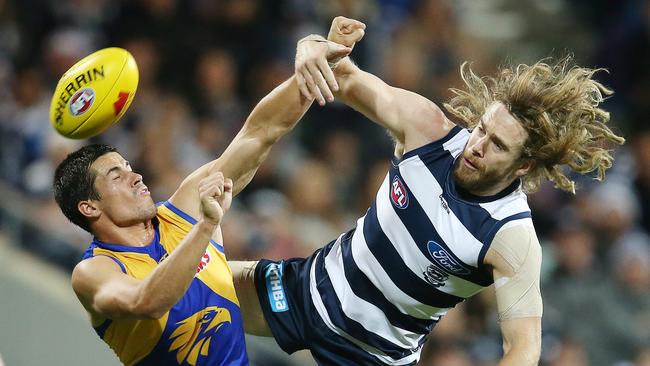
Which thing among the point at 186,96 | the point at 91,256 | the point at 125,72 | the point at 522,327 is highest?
the point at 186,96

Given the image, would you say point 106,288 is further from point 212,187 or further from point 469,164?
point 469,164

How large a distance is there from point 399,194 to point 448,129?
33cm

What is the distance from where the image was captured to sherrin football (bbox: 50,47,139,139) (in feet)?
15.6

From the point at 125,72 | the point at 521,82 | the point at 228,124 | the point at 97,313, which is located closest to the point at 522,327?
the point at 521,82

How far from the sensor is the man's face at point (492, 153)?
4379 mm

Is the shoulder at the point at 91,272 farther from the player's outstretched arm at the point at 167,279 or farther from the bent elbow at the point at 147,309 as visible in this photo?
the bent elbow at the point at 147,309

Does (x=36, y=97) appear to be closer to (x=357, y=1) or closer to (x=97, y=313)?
(x=357, y=1)

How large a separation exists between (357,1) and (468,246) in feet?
18.5

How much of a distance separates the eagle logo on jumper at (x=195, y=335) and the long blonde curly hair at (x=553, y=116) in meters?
1.33

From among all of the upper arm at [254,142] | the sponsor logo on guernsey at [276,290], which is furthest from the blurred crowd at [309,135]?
the upper arm at [254,142]

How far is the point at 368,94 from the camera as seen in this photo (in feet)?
15.6

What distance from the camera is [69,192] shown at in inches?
183

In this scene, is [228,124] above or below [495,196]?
above

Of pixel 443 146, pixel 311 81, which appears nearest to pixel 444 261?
pixel 443 146
